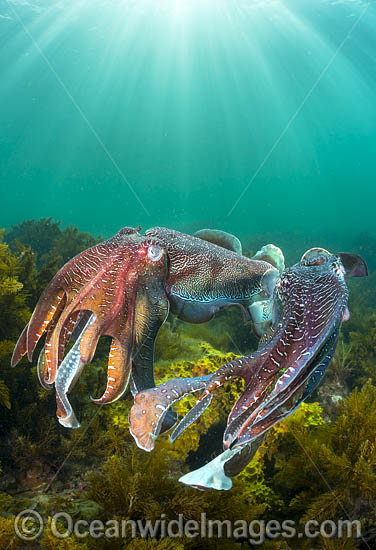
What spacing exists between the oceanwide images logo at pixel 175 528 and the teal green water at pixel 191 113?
2321 cm

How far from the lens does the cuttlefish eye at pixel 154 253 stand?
1.20m

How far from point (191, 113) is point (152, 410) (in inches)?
4619

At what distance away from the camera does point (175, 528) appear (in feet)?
7.10

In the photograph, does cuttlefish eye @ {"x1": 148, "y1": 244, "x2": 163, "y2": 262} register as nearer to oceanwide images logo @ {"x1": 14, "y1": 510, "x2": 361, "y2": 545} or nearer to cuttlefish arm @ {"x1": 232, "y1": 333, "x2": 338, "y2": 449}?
cuttlefish arm @ {"x1": 232, "y1": 333, "x2": 338, "y2": 449}

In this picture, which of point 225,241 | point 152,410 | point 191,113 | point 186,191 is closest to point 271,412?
point 152,410

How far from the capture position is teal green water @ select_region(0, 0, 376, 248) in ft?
172

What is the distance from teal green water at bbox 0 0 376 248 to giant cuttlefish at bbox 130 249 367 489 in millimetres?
23724

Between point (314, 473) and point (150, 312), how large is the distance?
8.31 ft

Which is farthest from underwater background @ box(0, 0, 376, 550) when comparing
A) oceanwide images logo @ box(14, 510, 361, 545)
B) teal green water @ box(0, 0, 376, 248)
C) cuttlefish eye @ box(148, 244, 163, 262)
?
cuttlefish eye @ box(148, 244, 163, 262)

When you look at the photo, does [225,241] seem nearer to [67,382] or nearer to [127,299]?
[127,299]

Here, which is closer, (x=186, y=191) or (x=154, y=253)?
(x=154, y=253)

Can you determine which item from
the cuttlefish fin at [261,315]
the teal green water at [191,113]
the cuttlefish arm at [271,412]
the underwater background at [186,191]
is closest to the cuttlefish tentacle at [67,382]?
the cuttlefish arm at [271,412]

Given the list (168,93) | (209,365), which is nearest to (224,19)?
(168,93)

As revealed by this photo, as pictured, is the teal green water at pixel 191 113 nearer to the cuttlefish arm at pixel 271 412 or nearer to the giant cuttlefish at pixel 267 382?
the giant cuttlefish at pixel 267 382
